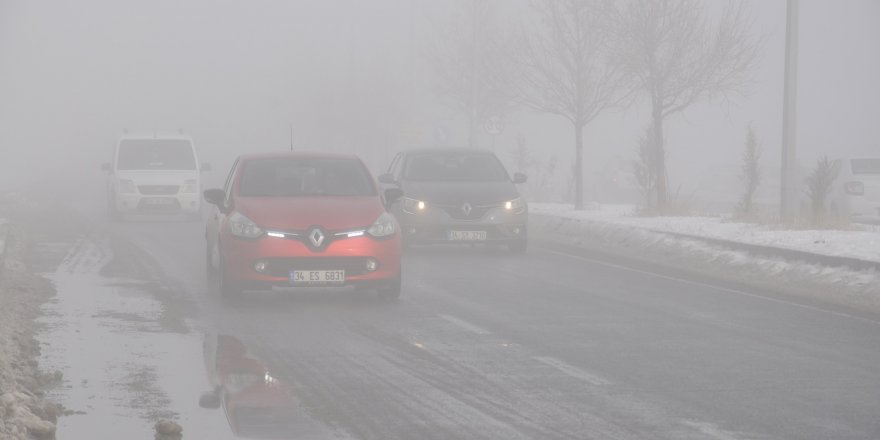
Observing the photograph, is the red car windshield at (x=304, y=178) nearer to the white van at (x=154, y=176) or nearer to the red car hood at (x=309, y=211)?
the red car hood at (x=309, y=211)

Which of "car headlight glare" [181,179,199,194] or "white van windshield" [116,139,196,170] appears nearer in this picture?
"car headlight glare" [181,179,199,194]

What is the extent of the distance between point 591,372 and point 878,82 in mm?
91930

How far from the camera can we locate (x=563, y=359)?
1072cm

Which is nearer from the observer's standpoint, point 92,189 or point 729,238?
point 729,238

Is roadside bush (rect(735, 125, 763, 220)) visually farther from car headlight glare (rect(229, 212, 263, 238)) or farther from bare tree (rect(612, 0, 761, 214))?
car headlight glare (rect(229, 212, 263, 238))

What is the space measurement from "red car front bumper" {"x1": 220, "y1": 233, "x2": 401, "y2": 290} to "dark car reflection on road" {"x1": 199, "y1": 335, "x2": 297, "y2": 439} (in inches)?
108

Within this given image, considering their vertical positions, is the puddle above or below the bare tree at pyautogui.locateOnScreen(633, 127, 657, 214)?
below

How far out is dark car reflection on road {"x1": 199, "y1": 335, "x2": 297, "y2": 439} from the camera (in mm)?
8117

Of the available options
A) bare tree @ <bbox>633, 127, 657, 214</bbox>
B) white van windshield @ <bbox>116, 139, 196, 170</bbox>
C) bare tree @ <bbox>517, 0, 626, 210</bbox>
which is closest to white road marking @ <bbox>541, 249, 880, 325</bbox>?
bare tree @ <bbox>633, 127, 657, 214</bbox>

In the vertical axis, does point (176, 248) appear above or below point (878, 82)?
below

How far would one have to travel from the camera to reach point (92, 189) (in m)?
52.7

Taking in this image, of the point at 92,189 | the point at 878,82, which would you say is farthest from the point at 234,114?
the point at 92,189

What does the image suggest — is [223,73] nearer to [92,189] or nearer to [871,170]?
[92,189]

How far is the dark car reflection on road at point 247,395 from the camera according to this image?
8117mm
